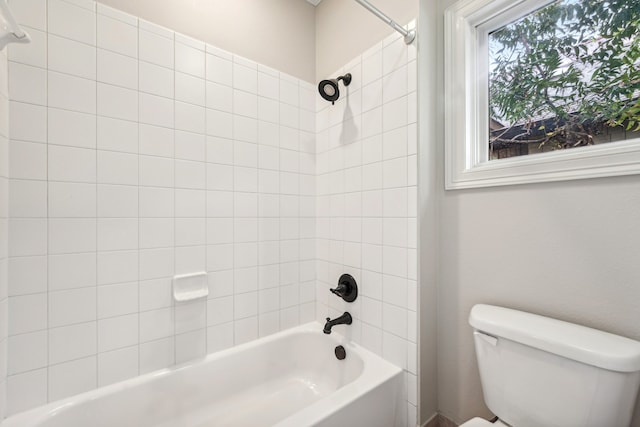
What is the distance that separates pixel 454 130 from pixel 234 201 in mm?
1211

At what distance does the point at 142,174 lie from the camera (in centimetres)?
127

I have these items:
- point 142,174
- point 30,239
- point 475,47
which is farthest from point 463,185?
point 30,239

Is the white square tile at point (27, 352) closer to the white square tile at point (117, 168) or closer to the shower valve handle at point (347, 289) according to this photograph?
the white square tile at point (117, 168)

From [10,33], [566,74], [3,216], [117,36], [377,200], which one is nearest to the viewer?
[10,33]

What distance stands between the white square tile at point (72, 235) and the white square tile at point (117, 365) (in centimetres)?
49

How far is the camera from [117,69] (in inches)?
47.5

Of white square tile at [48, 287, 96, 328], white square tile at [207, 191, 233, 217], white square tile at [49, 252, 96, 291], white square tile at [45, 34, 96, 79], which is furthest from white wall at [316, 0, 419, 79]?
white square tile at [48, 287, 96, 328]

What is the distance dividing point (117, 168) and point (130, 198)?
14 centimetres

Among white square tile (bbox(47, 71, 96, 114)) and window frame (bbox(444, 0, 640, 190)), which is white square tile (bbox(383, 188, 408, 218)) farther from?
white square tile (bbox(47, 71, 96, 114))

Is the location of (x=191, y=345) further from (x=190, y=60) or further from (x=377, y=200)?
(x=190, y=60)

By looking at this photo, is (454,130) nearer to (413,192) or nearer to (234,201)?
(413,192)

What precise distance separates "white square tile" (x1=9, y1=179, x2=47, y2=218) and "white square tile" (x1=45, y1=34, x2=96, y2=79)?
478 mm

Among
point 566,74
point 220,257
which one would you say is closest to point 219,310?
point 220,257

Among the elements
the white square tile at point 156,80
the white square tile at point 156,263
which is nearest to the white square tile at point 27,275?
the white square tile at point 156,263
